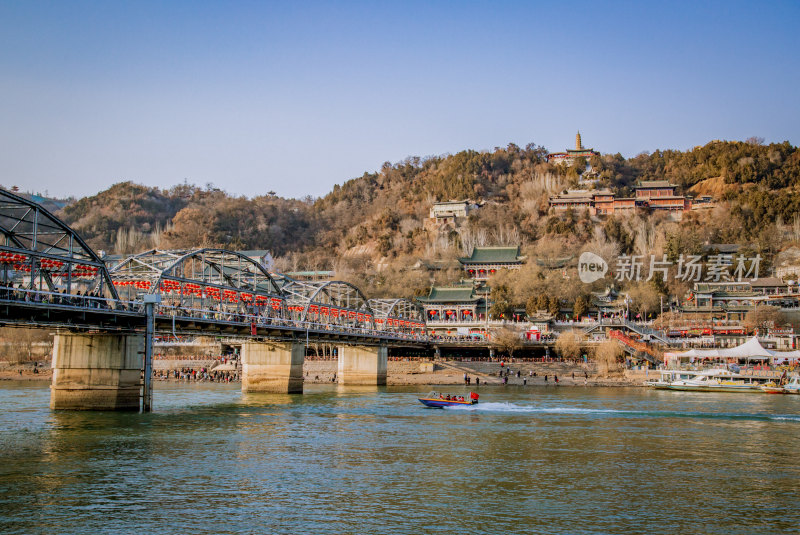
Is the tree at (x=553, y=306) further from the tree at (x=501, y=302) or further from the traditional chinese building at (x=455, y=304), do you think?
the traditional chinese building at (x=455, y=304)

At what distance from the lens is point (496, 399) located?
202ft

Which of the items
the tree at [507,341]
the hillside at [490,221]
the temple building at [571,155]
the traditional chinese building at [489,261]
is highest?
the temple building at [571,155]

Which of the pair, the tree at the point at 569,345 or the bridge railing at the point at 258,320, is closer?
the bridge railing at the point at 258,320

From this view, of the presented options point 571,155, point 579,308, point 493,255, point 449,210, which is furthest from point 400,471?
point 571,155

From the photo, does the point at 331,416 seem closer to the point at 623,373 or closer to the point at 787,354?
the point at 623,373

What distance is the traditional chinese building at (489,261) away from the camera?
445 feet

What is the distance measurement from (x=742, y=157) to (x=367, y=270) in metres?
85.9

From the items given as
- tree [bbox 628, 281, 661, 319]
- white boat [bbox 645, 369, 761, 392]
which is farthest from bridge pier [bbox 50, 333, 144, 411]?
tree [bbox 628, 281, 661, 319]

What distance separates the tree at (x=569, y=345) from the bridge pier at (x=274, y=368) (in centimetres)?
3956

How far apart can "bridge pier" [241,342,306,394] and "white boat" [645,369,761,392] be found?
36331 mm

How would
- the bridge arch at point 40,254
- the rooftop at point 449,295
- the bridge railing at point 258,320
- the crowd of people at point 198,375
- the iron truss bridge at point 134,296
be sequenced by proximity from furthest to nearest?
the rooftop at point 449,295 → the crowd of people at point 198,375 → the bridge railing at point 258,320 → the iron truss bridge at point 134,296 → the bridge arch at point 40,254

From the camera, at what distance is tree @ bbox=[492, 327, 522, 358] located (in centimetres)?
9438

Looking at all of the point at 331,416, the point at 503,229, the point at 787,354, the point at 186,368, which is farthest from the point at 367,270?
the point at 331,416

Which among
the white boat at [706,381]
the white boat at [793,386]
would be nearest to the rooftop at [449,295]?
the white boat at [706,381]
